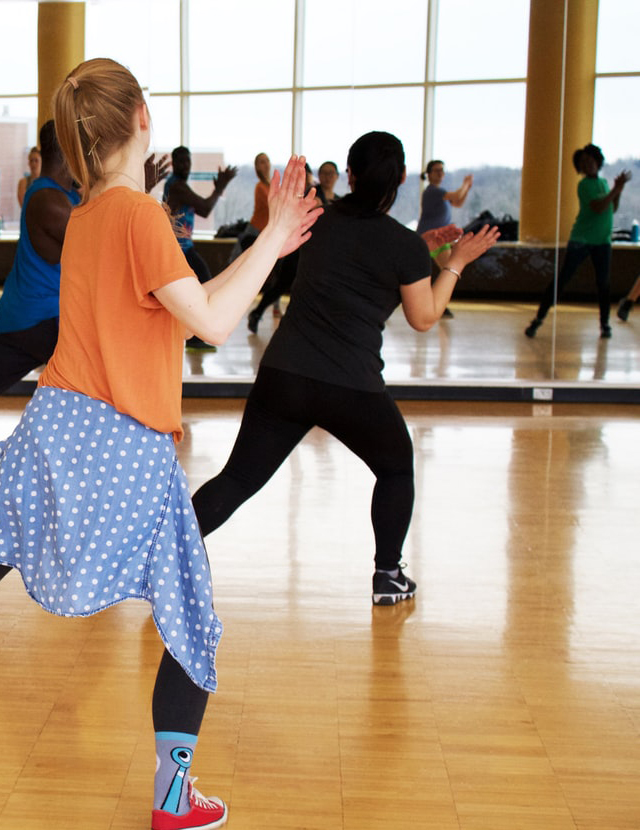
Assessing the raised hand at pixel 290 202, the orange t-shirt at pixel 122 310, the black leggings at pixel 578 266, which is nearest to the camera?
the orange t-shirt at pixel 122 310

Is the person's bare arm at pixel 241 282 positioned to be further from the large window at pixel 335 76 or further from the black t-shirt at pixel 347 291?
the large window at pixel 335 76

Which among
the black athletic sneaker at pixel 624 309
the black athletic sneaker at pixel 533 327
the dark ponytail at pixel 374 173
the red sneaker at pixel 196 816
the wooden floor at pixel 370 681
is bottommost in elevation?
the wooden floor at pixel 370 681

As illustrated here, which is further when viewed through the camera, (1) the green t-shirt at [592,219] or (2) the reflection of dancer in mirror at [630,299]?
(2) the reflection of dancer in mirror at [630,299]

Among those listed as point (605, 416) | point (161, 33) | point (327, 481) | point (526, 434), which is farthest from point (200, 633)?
point (161, 33)

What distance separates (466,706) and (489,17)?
16.1ft

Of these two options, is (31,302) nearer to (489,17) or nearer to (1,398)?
(1,398)

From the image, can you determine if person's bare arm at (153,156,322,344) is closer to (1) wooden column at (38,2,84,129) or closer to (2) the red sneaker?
(2) the red sneaker

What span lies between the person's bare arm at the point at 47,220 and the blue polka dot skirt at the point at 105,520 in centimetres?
189

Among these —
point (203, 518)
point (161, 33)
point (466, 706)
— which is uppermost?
point (161, 33)

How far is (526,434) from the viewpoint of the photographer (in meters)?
5.73

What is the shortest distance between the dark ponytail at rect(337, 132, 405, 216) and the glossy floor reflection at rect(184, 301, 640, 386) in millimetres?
3713

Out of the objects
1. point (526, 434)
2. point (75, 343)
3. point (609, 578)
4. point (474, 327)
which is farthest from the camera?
point (474, 327)

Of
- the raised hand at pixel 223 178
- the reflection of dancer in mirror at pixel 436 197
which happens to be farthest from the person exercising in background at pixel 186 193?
the reflection of dancer in mirror at pixel 436 197

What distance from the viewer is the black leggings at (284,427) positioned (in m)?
2.95
